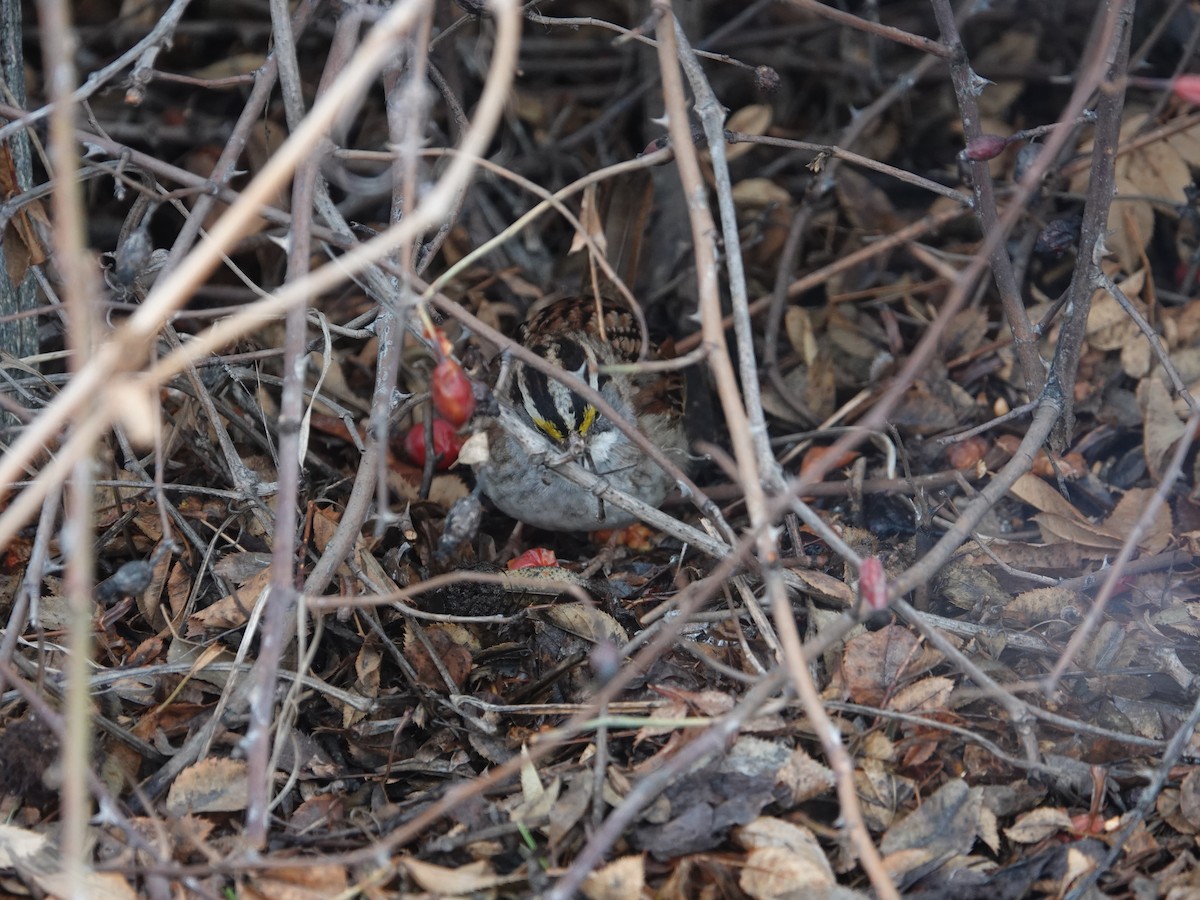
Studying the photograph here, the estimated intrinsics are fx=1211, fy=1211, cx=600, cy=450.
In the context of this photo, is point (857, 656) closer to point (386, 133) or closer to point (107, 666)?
point (107, 666)

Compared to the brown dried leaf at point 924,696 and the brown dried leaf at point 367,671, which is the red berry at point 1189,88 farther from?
the brown dried leaf at point 367,671

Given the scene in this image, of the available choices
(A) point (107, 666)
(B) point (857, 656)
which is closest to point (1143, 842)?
(B) point (857, 656)

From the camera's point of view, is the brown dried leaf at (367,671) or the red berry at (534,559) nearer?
the brown dried leaf at (367,671)

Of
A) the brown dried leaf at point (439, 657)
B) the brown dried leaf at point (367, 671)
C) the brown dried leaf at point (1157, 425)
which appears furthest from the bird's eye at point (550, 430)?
the brown dried leaf at point (1157, 425)

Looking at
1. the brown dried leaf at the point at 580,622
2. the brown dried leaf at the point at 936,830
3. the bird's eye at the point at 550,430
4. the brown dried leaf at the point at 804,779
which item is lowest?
the brown dried leaf at the point at 936,830

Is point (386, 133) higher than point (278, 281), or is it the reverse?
point (386, 133)

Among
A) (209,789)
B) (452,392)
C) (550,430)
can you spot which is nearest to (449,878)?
(209,789)
